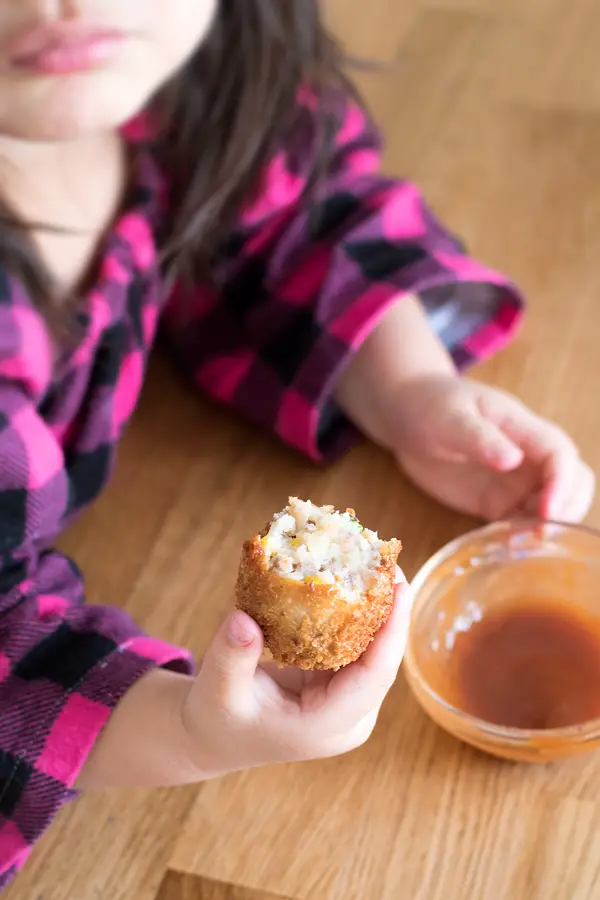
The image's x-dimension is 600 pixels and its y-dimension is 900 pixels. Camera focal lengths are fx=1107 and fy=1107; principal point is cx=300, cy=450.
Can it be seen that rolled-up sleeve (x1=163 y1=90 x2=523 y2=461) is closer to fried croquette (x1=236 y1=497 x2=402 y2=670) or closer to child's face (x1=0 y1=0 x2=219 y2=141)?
child's face (x1=0 y1=0 x2=219 y2=141)

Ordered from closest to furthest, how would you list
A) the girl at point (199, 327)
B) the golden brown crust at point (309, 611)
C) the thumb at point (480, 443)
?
the golden brown crust at point (309, 611) < the girl at point (199, 327) < the thumb at point (480, 443)

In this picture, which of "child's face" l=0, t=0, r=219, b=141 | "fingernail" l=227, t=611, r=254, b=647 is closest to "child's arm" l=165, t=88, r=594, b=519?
"child's face" l=0, t=0, r=219, b=141

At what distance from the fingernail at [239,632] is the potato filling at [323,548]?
0.03 meters

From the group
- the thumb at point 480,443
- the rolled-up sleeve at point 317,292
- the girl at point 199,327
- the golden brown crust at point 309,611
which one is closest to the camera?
the golden brown crust at point 309,611

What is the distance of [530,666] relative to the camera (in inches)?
23.1

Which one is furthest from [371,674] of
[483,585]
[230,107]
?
[230,107]

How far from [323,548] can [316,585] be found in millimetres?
23

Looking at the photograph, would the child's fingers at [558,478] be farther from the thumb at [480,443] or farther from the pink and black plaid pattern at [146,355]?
the pink and black plaid pattern at [146,355]

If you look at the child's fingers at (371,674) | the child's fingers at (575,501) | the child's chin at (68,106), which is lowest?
the child's fingers at (575,501)

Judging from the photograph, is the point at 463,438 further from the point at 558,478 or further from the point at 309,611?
the point at 309,611

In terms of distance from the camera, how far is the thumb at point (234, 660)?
46 cm

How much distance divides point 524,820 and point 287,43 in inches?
23.5

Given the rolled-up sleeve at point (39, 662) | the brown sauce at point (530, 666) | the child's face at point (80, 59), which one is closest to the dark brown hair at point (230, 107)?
the child's face at point (80, 59)

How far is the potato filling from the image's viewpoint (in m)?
0.45
